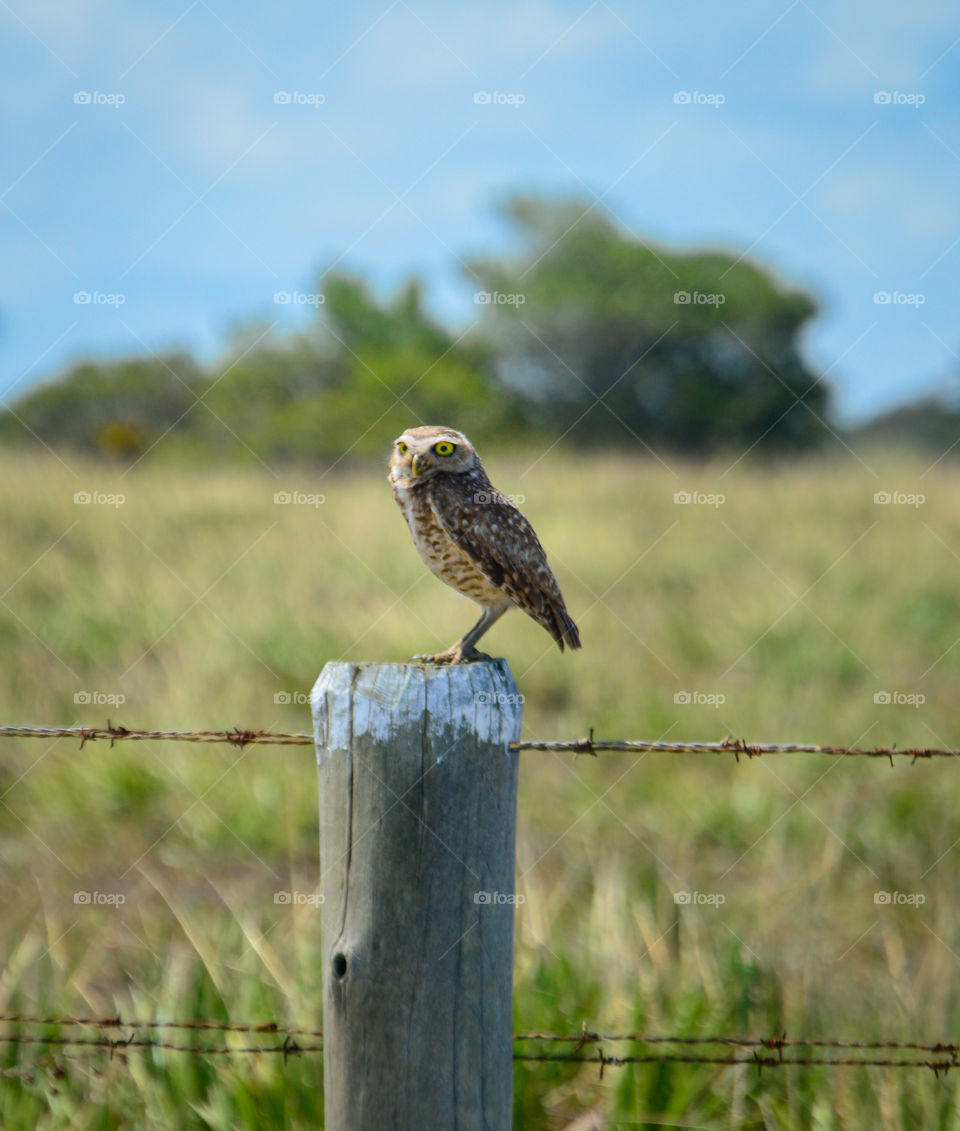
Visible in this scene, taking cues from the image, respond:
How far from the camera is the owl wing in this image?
11.6 ft

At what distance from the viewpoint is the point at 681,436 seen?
34.3m

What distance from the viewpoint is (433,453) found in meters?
3.57

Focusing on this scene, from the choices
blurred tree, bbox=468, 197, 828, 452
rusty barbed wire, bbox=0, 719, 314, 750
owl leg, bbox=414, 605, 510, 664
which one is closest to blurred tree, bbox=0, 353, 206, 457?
→ blurred tree, bbox=468, 197, 828, 452

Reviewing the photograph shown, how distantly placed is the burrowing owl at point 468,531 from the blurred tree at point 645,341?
2704 cm

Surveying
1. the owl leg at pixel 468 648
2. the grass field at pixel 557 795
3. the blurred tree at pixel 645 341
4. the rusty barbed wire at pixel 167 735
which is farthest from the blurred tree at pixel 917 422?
the rusty barbed wire at pixel 167 735

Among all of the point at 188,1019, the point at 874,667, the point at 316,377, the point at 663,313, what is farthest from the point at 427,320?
the point at 188,1019

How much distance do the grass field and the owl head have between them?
66.5 inches

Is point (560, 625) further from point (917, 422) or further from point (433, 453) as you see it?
point (917, 422)

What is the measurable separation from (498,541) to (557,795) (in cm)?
432

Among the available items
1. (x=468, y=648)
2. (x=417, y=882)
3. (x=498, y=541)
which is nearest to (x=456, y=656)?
(x=468, y=648)

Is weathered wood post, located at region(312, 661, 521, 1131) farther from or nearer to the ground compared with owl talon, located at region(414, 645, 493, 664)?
nearer to the ground

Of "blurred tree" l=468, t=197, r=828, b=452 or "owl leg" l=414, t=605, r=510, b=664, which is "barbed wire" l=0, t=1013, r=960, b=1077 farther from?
"blurred tree" l=468, t=197, r=828, b=452

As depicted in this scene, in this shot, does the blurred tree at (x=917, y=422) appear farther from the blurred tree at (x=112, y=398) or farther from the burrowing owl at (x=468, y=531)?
the burrowing owl at (x=468, y=531)

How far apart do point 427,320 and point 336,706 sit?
38.0 meters
